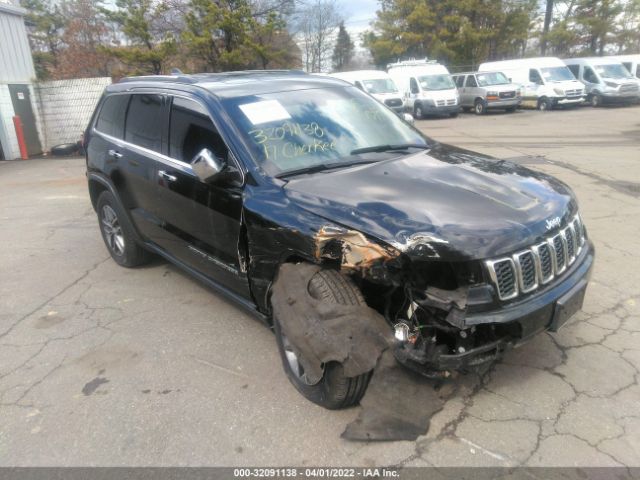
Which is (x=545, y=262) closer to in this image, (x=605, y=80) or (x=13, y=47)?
(x=13, y=47)

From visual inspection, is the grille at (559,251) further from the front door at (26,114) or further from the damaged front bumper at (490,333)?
the front door at (26,114)

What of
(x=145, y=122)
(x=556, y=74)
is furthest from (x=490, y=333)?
(x=556, y=74)

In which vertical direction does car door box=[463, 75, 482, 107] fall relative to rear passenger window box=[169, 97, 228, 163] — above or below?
below

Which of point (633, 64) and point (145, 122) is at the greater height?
point (145, 122)

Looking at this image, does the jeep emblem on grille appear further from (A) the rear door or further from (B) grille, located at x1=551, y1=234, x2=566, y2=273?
(A) the rear door

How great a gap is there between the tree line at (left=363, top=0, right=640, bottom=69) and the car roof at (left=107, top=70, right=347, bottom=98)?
1383 inches

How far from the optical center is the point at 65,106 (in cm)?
1634

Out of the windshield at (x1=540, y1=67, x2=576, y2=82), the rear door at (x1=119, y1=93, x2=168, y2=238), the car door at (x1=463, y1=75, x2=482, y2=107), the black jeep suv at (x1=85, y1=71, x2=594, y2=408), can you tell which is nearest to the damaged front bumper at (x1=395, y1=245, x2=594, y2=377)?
the black jeep suv at (x1=85, y1=71, x2=594, y2=408)

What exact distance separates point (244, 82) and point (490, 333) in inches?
106

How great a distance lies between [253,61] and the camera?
23531mm

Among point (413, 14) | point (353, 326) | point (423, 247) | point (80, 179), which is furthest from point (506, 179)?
point (413, 14)

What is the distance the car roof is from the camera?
393 cm

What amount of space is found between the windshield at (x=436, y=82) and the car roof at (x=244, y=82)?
20197 mm

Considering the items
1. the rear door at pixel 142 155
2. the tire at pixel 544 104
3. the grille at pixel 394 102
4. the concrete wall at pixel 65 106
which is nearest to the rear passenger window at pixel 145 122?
the rear door at pixel 142 155
